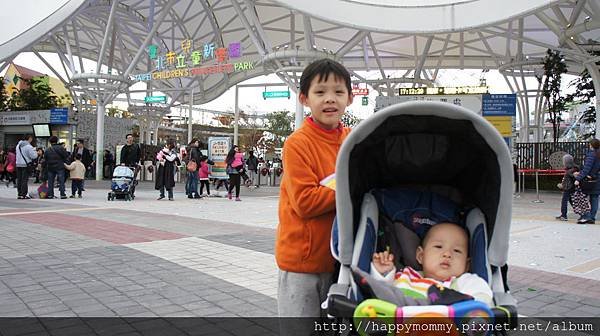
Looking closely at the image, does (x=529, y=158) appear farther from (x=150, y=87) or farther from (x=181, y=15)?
(x=150, y=87)

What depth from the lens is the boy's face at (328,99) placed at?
7.74 feet

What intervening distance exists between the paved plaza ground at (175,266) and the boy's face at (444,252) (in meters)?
2.24

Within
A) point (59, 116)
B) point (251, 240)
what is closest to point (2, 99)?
point (59, 116)

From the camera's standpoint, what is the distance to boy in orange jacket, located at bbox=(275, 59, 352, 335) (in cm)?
230

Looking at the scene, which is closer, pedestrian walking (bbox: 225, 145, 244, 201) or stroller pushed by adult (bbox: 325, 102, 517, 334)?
stroller pushed by adult (bbox: 325, 102, 517, 334)

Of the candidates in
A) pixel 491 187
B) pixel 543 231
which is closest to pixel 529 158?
pixel 543 231

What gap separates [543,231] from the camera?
9336 mm

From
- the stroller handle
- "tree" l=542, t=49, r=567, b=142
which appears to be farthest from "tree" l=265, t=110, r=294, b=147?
the stroller handle

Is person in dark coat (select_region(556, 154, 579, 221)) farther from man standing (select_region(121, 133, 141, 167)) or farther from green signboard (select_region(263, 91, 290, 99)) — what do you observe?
green signboard (select_region(263, 91, 290, 99))

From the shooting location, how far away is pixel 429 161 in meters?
2.55

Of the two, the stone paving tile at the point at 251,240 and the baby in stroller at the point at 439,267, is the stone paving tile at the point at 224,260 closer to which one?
the stone paving tile at the point at 251,240

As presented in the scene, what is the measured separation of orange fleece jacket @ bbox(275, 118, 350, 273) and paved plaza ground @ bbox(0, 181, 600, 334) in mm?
2050

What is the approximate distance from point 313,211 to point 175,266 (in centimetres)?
406

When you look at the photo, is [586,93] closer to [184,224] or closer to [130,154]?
[130,154]
